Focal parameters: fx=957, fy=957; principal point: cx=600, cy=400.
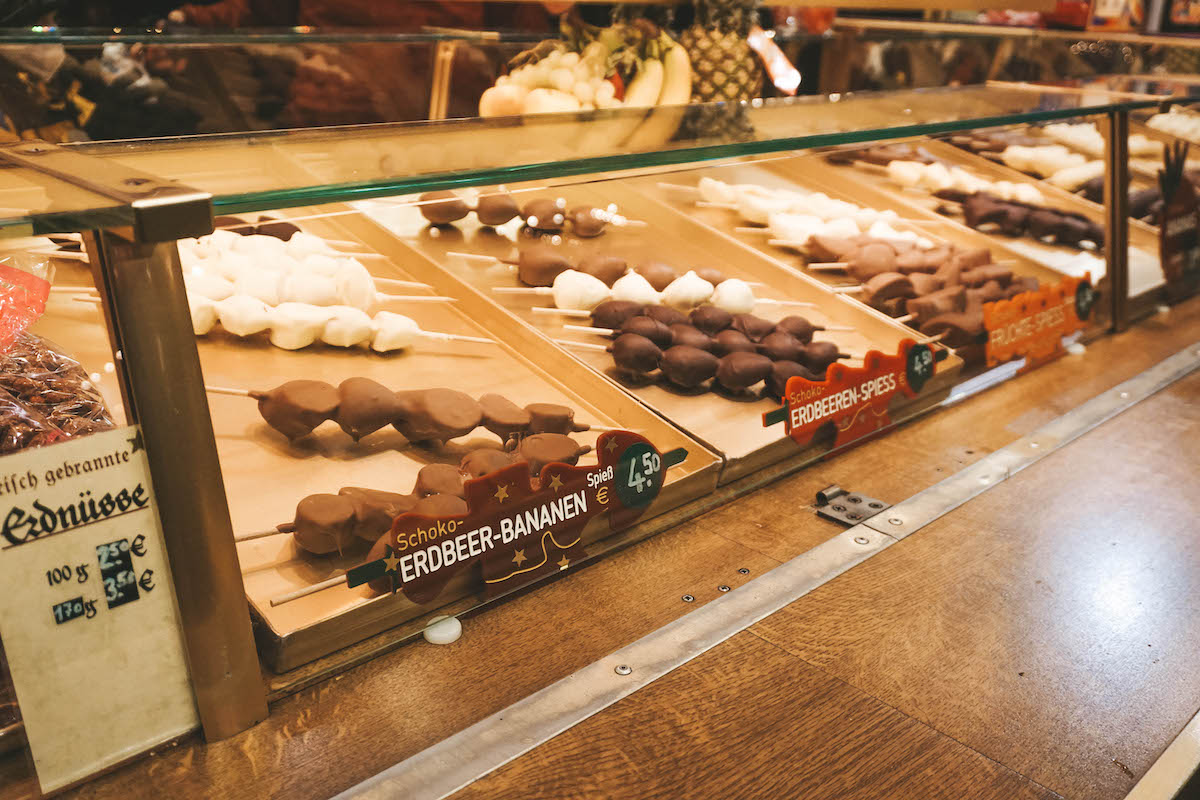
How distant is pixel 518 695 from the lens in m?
1.13

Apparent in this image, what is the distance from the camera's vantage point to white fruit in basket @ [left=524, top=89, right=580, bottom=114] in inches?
80.0

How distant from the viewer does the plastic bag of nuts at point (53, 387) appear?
1.02 meters

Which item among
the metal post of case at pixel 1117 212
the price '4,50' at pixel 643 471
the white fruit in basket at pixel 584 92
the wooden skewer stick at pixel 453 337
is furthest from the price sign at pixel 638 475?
the metal post of case at pixel 1117 212

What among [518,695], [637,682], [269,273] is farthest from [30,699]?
[269,273]

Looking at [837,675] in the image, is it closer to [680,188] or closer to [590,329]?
[590,329]

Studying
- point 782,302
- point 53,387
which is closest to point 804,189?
point 782,302

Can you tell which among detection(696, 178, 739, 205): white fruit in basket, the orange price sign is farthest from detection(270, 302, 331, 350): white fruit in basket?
the orange price sign

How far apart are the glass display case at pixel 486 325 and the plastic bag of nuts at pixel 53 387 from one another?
3 cm

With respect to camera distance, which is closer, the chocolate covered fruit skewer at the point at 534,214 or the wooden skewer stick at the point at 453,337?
the wooden skewer stick at the point at 453,337

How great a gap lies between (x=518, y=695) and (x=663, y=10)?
1.75 meters

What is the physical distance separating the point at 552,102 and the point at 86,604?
144 centimetres

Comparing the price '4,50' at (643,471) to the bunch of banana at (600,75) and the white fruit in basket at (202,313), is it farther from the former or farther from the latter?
the bunch of banana at (600,75)

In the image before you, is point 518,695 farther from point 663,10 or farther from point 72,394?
point 663,10

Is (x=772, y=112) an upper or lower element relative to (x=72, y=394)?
upper
